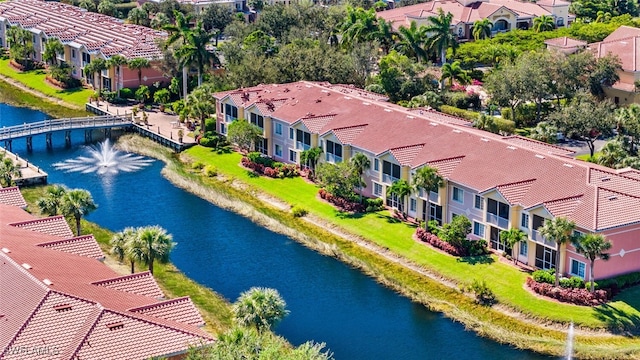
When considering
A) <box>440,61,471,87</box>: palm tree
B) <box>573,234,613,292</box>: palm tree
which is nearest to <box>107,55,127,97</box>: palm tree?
<box>440,61,471,87</box>: palm tree

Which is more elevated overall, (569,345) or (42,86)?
(42,86)

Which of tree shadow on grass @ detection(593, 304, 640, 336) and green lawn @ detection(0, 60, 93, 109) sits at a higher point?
green lawn @ detection(0, 60, 93, 109)

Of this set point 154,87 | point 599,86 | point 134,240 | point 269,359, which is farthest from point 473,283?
point 154,87

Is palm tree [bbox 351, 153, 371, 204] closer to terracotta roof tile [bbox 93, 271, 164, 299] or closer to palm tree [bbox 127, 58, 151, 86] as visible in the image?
terracotta roof tile [bbox 93, 271, 164, 299]

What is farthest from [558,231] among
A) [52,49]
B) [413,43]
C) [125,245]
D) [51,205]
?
[52,49]

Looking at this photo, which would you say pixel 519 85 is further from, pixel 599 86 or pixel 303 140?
pixel 303 140

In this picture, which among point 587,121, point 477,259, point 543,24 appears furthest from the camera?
point 543,24

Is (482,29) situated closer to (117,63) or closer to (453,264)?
(117,63)
